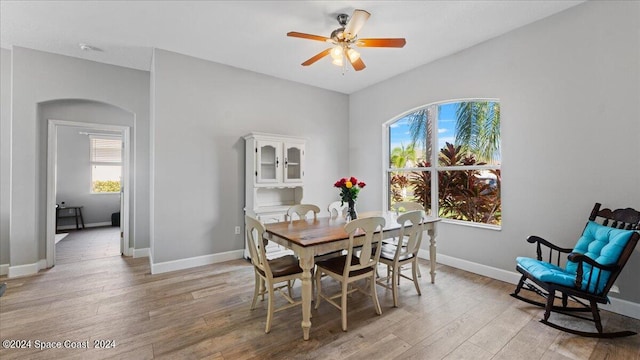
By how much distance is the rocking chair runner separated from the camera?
203cm

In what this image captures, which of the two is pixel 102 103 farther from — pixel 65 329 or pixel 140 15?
pixel 65 329

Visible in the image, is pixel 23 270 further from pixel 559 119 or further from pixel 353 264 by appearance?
pixel 559 119

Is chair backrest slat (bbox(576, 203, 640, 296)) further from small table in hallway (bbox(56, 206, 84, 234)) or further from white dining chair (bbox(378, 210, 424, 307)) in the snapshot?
small table in hallway (bbox(56, 206, 84, 234))

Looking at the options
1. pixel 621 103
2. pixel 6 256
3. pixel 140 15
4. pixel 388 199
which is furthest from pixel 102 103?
pixel 621 103

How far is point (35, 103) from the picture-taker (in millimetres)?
3523

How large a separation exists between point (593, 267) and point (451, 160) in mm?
1999

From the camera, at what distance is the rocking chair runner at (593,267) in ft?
6.66

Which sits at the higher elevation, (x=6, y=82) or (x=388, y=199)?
(x=6, y=82)

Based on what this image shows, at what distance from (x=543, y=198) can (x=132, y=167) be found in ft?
18.7

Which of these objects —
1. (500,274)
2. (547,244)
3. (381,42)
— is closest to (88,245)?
(381,42)

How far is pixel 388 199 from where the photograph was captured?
471 centimetres

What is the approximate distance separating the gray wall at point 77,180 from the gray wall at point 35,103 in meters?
3.59

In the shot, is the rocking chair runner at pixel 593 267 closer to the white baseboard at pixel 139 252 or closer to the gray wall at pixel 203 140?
the gray wall at pixel 203 140

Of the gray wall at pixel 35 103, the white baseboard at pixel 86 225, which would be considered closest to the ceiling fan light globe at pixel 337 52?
the gray wall at pixel 35 103
